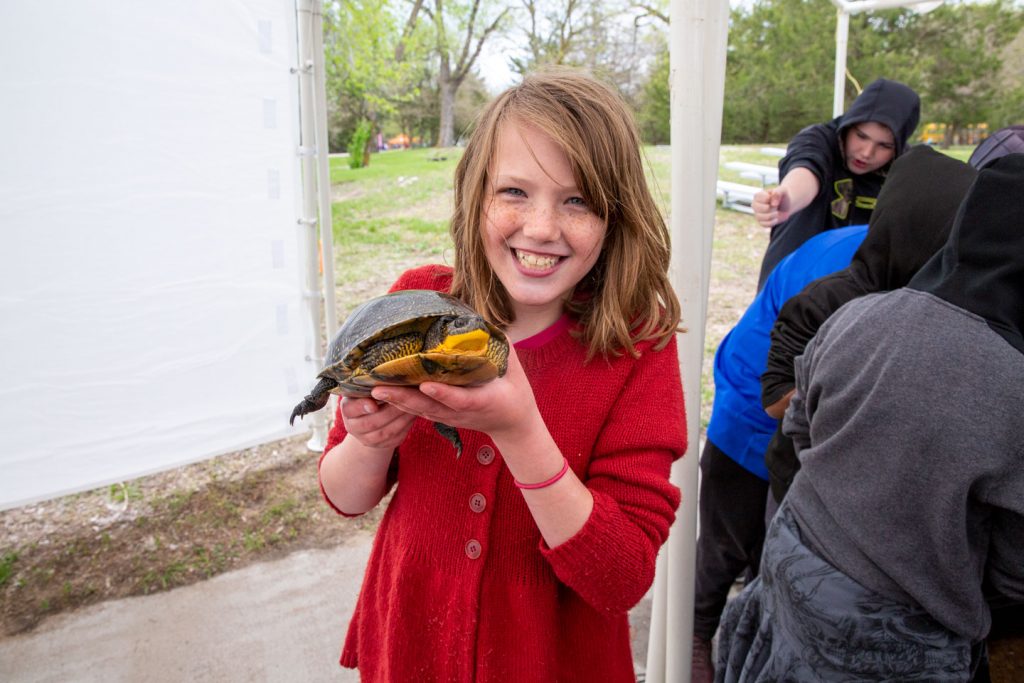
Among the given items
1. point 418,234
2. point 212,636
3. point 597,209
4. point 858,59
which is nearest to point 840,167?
point 597,209

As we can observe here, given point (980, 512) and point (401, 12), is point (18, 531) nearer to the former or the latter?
point (980, 512)

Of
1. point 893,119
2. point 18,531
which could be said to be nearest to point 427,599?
point 893,119

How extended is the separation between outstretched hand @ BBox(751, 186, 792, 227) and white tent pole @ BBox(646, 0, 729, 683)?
1059 mm

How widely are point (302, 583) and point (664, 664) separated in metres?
1.82

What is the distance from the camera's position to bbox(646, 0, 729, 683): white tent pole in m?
1.49

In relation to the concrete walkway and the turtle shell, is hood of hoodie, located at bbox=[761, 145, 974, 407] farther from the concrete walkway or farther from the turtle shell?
the concrete walkway

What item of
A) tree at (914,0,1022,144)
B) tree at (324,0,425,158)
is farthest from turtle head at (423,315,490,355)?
tree at (914,0,1022,144)

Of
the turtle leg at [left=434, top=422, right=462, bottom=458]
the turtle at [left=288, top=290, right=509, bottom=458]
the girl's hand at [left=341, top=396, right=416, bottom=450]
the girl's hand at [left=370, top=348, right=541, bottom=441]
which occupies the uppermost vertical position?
the turtle at [left=288, top=290, right=509, bottom=458]

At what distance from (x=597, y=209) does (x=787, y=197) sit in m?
1.81

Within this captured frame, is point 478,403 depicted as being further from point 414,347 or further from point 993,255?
point 993,255

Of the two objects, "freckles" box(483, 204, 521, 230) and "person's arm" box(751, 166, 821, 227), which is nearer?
"freckles" box(483, 204, 521, 230)

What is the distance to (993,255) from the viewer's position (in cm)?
120

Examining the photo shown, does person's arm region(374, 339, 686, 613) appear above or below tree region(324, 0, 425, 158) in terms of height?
below

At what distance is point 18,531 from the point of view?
3.19 m
